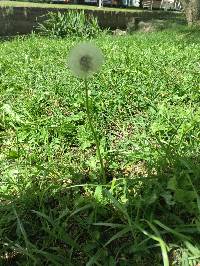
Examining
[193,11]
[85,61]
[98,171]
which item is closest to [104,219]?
[98,171]

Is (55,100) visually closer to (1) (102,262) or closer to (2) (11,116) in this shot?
(2) (11,116)

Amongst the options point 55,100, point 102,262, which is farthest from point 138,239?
point 55,100

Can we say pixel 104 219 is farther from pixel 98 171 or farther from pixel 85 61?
pixel 85 61

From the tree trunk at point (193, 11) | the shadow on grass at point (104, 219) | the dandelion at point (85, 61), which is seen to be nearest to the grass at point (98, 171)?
the shadow on grass at point (104, 219)

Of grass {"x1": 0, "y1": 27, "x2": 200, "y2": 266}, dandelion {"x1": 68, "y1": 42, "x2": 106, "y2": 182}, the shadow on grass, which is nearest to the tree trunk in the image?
grass {"x1": 0, "y1": 27, "x2": 200, "y2": 266}

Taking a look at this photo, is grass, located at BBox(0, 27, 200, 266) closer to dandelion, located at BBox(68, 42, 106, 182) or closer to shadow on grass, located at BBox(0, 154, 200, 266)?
shadow on grass, located at BBox(0, 154, 200, 266)

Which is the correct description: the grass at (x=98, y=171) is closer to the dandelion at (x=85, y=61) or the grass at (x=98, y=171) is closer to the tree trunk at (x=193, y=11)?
the dandelion at (x=85, y=61)
